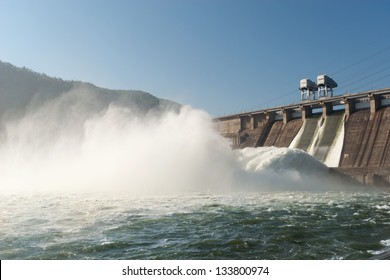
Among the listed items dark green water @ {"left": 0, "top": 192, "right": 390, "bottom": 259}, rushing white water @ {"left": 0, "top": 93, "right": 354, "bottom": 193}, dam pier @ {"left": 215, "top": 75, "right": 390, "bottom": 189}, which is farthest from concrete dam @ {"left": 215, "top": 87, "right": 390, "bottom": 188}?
dark green water @ {"left": 0, "top": 192, "right": 390, "bottom": 259}

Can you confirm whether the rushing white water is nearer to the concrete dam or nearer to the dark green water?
the concrete dam

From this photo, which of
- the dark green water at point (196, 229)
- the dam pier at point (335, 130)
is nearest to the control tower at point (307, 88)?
the dam pier at point (335, 130)

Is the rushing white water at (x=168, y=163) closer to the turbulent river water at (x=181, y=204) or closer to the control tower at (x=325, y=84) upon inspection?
the turbulent river water at (x=181, y=204)

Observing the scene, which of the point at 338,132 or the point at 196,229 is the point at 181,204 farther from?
the point at 338,132

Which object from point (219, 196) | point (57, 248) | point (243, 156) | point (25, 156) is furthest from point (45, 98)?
point (57, 248)

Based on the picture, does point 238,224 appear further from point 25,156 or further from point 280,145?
point 25,156
